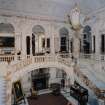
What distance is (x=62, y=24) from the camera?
14578 mm

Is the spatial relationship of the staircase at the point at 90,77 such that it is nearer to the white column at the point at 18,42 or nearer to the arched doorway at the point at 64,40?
the arched doorway at the point at 64,40

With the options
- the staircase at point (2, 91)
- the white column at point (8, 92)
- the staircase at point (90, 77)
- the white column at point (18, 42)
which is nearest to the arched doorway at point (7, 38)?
the white column at point (18, 42)

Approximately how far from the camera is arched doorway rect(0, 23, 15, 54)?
485 inches

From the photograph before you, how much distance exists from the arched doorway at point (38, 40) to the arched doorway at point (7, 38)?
181 cm

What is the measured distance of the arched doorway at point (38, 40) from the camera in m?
13.8

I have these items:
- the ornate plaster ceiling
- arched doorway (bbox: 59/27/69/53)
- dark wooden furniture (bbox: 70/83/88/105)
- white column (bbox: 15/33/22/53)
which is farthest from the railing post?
arched doorway (bbox: 59/27/69/53)

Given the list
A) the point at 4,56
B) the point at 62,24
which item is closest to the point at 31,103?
the point at 4,56

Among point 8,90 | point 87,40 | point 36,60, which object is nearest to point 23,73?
point 36,60

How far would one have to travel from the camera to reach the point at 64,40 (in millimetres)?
14852

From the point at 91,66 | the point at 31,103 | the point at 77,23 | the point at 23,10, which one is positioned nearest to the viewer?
the point at 77,23

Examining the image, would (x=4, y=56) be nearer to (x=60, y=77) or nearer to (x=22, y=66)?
(x=22, y=66)

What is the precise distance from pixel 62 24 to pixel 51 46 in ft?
7.52

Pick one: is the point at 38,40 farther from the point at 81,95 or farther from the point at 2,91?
the point at 2,91

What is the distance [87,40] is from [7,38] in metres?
7.06
